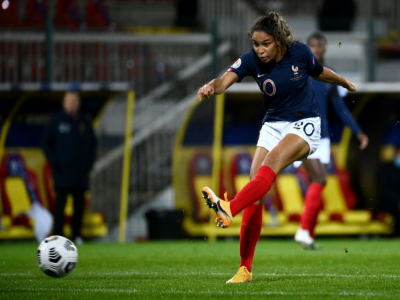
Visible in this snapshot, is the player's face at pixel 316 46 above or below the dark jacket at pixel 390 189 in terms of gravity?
above

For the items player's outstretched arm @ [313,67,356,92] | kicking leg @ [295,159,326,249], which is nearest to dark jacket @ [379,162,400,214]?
kicking leg @ [295,159,326,249]

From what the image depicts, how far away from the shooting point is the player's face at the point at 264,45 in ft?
21.5

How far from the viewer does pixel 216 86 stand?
6.51 metres

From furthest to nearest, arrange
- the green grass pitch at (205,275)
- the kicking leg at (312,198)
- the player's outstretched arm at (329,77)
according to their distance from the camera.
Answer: the kicking leg at (312,198)
the player's outstretched arm at (329,77)
the green grass pitch at (205,275)

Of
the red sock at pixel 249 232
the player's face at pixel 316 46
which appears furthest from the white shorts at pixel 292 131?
the player's face at pixel 316 46

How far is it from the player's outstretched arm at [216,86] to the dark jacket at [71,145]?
6.64 metres

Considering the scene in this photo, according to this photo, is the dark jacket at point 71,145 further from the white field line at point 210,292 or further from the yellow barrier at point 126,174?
the white field line at point 210,292

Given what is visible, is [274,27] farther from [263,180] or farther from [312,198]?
[312,198]

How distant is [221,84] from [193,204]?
855cm

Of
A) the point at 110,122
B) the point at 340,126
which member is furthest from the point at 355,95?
the point at 110,122

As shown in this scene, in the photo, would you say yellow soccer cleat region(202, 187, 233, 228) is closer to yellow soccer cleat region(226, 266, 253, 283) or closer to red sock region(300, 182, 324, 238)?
yellow soccer cleat region(226, 266, 253, 283)

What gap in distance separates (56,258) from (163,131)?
341 inches

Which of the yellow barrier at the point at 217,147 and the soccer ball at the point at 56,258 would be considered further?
the yellow barrier at the point at 217,147

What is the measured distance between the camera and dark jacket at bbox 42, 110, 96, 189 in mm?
12998
